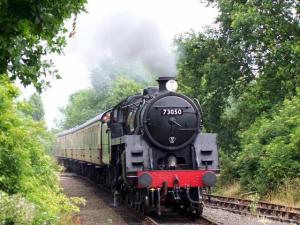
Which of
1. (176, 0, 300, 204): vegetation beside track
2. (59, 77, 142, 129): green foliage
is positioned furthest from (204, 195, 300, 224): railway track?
(59, 77, 142, 129): green foliage

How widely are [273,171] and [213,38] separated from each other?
27.4 feet

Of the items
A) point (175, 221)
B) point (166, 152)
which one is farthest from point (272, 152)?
point (175, 221)

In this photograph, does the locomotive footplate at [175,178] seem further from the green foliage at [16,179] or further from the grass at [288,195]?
the grass at [288,195]

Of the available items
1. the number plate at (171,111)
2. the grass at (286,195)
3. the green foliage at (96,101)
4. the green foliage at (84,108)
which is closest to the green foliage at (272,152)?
the grass at (286,195)

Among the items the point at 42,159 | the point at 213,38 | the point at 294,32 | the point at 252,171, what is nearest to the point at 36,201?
the point at 42,159

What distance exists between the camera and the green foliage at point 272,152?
14.7 m

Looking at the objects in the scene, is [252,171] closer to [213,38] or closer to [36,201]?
[213,38]

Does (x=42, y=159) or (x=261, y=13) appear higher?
(x=261, y=13)

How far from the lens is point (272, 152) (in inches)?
602

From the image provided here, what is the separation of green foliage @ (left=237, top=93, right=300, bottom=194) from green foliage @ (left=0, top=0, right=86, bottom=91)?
9586 mm

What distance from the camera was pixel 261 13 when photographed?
62.6ft

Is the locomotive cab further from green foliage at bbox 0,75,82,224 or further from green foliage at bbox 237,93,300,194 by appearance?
green foliage at bbox 237,93,300,194

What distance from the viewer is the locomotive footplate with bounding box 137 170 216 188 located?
10.6m

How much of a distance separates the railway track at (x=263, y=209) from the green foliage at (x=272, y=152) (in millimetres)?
1396
